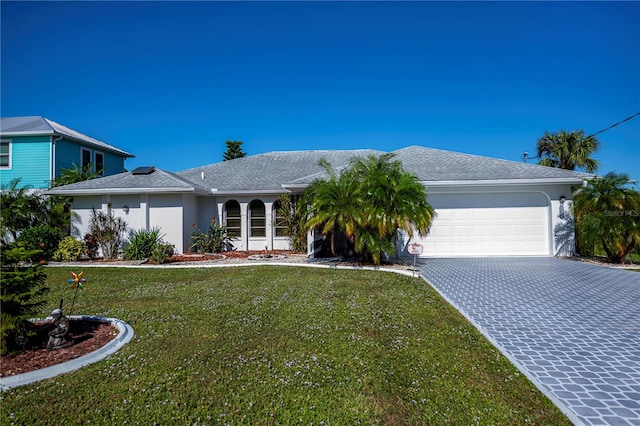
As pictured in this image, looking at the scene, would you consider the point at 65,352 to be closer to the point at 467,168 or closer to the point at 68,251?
the point at 68,251

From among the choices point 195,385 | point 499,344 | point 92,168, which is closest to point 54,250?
point 92,168

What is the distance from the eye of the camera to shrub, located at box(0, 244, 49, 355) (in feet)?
13.3

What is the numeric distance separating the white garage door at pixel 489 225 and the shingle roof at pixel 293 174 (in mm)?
921

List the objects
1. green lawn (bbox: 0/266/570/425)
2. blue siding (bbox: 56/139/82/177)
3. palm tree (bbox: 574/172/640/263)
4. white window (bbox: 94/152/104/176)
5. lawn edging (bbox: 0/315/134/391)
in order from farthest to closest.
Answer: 1. white window (bbox: 94/152/104/176)
2. blue siding (bbox: 56/139/82/177)
3. palm tree (bbox: 574/172/640/263)
4. lawn edging (bbox: 0/315/134/391)
5. green lawn (bbox: 0/266/570/425)

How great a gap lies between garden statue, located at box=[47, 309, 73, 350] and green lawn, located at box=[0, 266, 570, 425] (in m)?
0.87

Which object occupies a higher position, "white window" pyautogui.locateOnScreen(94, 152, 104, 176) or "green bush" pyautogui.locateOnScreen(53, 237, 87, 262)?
"white window" pyautogui.locateOnScreen(94, 152, 104, 176)

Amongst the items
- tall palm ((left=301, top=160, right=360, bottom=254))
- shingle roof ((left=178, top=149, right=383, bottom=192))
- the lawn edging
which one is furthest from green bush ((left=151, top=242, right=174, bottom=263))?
the lawn edging

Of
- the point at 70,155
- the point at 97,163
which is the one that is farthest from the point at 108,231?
the point at 97,163

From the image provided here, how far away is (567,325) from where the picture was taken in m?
5.73

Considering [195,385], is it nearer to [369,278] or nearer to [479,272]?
[369,278]

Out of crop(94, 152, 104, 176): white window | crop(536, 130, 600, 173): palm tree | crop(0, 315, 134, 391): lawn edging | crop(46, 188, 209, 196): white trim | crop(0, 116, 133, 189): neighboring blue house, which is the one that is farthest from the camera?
crop(536, 130, 600, 173): palm tree

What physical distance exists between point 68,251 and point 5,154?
10.00 meters

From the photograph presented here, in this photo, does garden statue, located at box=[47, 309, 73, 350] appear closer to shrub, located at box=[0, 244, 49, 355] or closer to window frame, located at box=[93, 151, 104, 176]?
shrub, located at box=[0, 244, 49, 355]

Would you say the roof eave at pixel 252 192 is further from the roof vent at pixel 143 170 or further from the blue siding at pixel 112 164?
the blue siding at pixel 112 164
